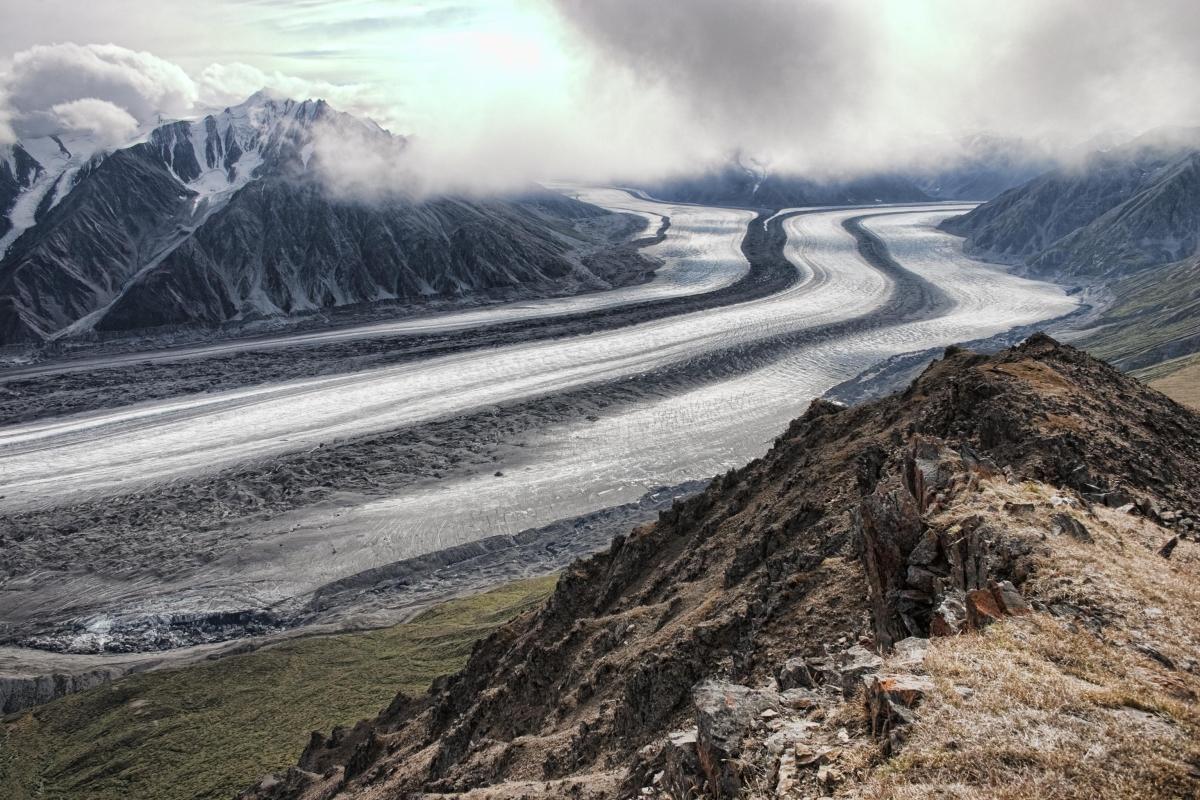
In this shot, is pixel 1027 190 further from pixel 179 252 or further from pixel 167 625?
pixel 167 625

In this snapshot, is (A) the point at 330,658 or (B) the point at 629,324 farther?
(B) the point at 629,324

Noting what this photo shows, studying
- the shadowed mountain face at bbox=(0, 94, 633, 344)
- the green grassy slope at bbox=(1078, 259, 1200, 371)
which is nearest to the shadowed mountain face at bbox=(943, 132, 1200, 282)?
the green grassy slope at bbox=(1078, 259, 1200, 371)

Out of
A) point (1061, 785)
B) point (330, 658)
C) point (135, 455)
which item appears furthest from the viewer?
point (135, 455)

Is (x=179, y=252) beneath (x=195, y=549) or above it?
above

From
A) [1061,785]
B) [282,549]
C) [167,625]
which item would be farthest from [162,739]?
[1061,785]

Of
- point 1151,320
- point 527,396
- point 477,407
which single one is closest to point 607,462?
point 527,396

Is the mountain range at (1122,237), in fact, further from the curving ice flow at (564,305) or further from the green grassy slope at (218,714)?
the green grassy slope at (218,714)

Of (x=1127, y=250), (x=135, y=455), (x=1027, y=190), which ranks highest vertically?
(x=1027, y=190)
